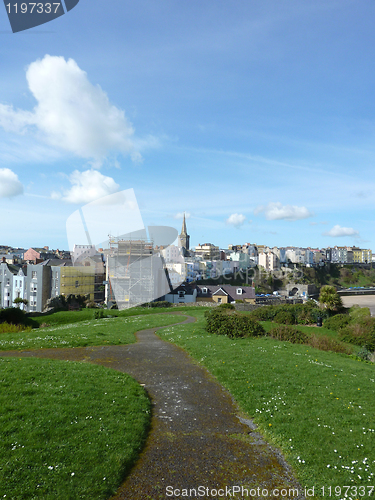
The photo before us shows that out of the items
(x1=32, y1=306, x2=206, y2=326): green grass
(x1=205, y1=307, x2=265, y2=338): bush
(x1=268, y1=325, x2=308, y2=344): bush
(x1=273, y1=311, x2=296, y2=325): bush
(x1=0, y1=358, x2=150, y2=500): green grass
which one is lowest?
(x1=32, y1=306, x2=206, y2=326): green grass

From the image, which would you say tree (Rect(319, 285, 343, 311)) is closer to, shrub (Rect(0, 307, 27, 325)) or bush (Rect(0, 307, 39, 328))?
bush (Rect(0, 307, 39, 328))

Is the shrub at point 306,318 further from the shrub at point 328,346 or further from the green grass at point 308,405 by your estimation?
the green grass at point 308,405

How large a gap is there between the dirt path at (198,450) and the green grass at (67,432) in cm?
40

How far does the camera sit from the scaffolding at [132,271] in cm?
5053

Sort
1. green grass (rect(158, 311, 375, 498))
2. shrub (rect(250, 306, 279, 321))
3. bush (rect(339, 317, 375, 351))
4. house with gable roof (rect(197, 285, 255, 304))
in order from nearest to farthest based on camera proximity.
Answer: green grass (rect(158, 311, 375, 498)) → bush (rect(339, 317, 375, 351)) → shrub (rect(250, 306, 279, 321)) → house with gable roof (rect(197, 285, 255, 304))

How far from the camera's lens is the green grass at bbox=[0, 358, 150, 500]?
5371 mm

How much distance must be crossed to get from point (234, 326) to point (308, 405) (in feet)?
41.4

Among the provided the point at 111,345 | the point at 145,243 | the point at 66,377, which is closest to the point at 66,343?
the point at 111,345

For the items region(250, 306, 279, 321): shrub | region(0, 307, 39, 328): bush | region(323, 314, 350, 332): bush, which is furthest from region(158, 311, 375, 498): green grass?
region(0, 307, 39, 328): bush

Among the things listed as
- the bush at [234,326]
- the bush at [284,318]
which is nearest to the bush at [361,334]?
the bush at [284,318]

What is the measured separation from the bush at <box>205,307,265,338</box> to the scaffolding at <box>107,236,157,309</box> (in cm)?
2878

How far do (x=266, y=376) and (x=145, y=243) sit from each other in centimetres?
4239

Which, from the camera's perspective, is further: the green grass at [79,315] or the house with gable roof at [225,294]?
the house with gable roof at [225,294]

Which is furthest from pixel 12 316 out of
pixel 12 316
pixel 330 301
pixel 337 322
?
pixel 330 301
